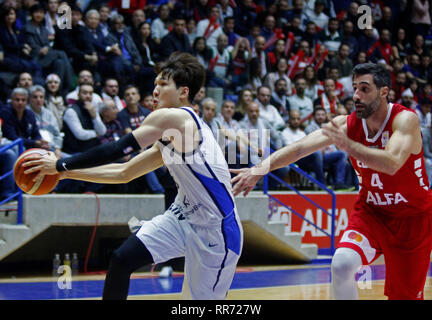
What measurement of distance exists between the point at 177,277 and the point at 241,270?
42.5 inches

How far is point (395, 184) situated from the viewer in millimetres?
3932

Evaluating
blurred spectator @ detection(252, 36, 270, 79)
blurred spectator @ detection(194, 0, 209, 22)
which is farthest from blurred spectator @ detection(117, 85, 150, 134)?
blurred spectator @ detection(194, 0, 209, 22)

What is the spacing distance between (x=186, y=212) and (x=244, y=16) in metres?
10.3

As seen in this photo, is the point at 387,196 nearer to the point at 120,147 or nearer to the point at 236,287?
the point at 120,147

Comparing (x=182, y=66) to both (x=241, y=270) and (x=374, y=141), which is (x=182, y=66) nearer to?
(x=374, y=141)

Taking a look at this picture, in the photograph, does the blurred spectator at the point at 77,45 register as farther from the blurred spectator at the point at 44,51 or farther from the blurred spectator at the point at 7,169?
the blurred spectator at the point at 7,169

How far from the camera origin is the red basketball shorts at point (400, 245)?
12.8ft

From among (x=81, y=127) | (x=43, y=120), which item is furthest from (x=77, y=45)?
(x=81, y=127)

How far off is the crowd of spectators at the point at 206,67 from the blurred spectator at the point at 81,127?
1 cm

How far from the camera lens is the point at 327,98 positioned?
12.2 meters

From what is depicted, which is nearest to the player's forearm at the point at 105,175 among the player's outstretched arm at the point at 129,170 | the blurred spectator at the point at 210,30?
the player's outstretched arm at the point at 129,170

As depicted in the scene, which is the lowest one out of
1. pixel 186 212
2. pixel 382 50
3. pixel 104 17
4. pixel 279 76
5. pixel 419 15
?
pixel 186 212

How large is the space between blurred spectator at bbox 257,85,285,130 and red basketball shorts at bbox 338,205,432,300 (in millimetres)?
6519

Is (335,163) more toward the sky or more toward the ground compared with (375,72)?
more toward the ground
